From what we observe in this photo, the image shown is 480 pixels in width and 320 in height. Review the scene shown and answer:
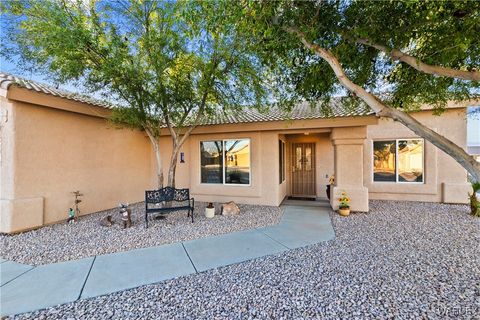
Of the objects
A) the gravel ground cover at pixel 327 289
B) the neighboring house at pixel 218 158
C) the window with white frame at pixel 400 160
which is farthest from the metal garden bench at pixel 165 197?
the window with white frame at pixel 400 160

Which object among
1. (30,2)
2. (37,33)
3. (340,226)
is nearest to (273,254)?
(340,226)

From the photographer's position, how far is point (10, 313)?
295 cm

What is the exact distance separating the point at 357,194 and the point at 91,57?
32.0 feet

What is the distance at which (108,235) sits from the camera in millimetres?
5910

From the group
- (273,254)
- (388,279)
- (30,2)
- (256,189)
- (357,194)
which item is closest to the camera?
(388,279)

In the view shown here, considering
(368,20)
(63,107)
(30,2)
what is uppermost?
(30,2)

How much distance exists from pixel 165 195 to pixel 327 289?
18.2ft

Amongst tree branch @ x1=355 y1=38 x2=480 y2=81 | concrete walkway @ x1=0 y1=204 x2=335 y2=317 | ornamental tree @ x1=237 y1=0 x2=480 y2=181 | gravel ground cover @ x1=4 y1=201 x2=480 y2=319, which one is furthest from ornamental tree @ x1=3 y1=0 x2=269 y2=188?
gravel ground cover @ x1=4 y1=201 x2=480 y2=319

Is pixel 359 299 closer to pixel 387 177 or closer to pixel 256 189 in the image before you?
pixel 256 189

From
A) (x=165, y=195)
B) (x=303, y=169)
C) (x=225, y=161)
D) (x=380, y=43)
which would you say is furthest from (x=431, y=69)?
(x=303, y=169)

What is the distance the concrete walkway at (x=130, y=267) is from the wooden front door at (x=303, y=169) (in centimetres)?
566

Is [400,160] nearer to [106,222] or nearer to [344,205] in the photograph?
[344,205]

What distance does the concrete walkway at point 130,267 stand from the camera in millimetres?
3369

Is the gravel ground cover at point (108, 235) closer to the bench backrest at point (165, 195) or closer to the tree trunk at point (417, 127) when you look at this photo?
the bench backrest at point (165, 195)
